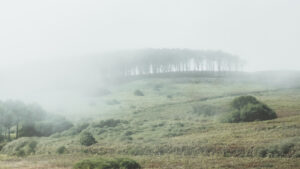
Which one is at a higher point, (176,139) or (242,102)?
(242,102)

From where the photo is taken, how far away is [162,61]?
479ft

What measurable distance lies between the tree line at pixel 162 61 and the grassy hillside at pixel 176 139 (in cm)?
6012

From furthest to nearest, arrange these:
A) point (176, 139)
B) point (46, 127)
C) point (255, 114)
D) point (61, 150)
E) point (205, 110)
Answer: point (46, 127) < point (205, 110) < point (255, 114) < point (61, 150) < point (176, 139)

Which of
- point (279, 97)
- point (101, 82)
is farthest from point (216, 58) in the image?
point (279, 97)

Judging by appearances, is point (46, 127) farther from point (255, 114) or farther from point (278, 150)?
point (278, 150)

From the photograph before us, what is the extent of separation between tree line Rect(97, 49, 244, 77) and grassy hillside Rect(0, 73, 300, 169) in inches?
2367

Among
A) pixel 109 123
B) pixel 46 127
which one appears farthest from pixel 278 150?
pixel 46 127

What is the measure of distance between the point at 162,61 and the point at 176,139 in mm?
110096

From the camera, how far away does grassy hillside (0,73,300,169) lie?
27.2m

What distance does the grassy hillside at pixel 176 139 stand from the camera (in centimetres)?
2721

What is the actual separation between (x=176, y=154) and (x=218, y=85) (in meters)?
75.1

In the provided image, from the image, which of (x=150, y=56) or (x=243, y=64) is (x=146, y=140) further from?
(x=243, y=64)

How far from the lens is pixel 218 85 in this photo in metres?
104

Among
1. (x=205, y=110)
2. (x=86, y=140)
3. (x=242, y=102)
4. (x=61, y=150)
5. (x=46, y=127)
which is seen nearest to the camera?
(x=61, y=150)
